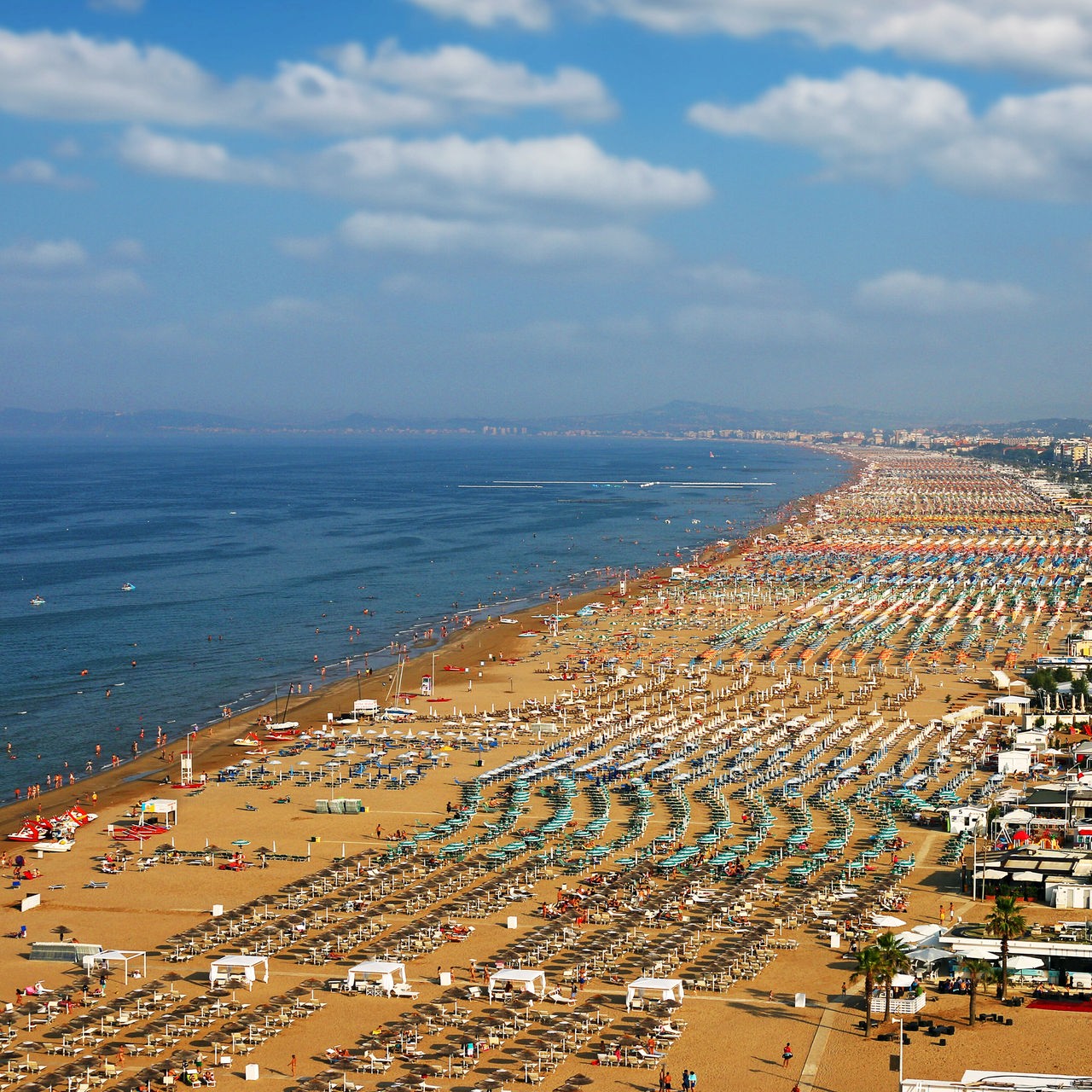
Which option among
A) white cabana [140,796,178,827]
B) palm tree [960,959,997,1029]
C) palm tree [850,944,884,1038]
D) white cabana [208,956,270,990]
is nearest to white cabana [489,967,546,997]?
white cabana [208,956,270,990]

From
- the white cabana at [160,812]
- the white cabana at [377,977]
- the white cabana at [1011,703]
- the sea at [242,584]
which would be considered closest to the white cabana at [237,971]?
the white cabana at [377,977]

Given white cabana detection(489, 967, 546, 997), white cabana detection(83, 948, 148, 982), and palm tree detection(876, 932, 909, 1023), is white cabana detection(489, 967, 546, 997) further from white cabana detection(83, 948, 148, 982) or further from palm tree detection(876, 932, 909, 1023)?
white cabana detection(83, 948, 148, 982)

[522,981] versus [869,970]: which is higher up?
[869,970]

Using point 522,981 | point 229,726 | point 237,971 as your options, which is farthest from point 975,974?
point 229,726

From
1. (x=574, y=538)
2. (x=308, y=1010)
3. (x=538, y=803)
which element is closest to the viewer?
(x=308, y=1010)

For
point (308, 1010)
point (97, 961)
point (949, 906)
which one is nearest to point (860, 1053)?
point (949, 906)

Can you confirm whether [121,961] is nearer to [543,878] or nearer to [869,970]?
[543,878]

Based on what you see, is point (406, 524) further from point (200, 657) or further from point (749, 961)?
point (749, 961)
